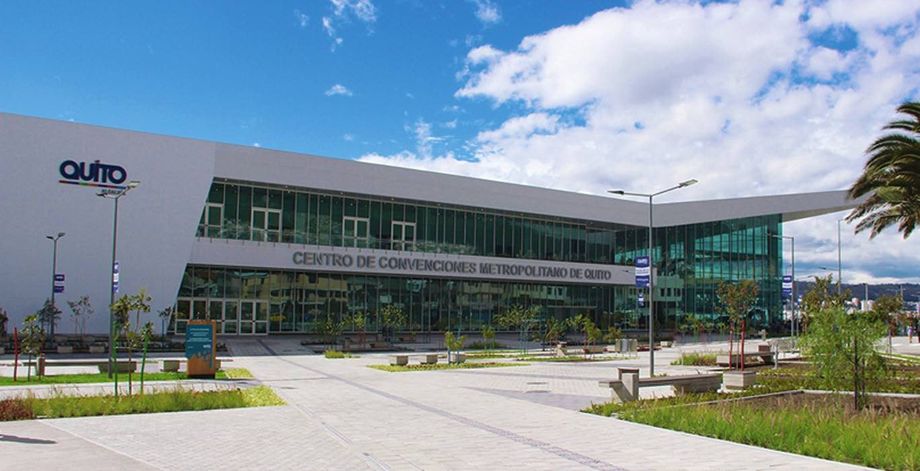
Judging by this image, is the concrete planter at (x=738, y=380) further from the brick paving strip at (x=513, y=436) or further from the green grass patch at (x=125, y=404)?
the green grass patch at (x=125, y=404)

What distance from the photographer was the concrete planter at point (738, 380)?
19.1 meters

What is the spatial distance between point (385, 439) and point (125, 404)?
6.54 m

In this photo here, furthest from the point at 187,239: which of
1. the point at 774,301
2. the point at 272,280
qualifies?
the point at 774,301

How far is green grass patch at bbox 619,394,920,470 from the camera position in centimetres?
1008

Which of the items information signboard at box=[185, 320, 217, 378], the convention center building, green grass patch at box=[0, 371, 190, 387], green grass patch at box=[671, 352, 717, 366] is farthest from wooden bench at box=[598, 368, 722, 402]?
the convention center building

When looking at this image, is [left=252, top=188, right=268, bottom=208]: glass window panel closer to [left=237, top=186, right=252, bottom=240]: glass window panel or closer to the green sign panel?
[left=237, top=186, right=252, bottom=240]: glass window panel

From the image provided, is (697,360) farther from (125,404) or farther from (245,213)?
(245,213)

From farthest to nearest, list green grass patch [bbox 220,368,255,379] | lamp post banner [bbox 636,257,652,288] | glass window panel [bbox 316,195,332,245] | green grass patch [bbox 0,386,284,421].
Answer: glass window panel [bbox 316,195,332,245] → lamp post banner [bbox 636,257,652,288] → green grass patch [bbox 220,368,255,379] → green grass patch [bbox 0,386,284,421]

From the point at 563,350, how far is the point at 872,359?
21.9 m

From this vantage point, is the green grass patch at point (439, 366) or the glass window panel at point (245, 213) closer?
the green grass patch at point (439, 366)

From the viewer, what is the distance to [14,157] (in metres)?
38.4

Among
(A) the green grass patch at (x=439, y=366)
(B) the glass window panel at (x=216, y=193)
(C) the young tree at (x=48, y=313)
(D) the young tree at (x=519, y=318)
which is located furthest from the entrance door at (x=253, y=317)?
(A) the green grass patch at (x=439, y=366)

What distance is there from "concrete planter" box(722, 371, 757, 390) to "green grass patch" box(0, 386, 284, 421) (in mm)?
11478

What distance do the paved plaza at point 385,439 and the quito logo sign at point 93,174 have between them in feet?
87.8
